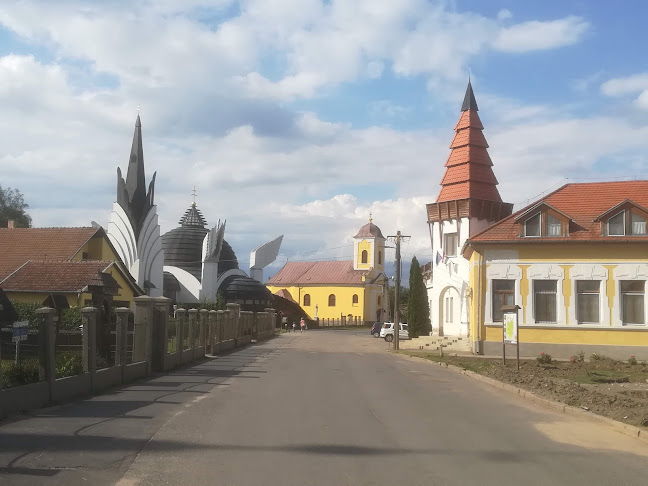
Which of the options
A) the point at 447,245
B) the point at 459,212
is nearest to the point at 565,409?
the point at 459,212

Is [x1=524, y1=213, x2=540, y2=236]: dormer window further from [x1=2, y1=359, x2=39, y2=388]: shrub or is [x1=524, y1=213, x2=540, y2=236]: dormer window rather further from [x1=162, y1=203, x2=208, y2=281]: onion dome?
[x1=162, y1=203, x2=208, y2=281]: onion dome

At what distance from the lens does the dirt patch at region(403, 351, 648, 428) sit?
12.9 m

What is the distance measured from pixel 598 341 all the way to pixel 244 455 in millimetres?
25788

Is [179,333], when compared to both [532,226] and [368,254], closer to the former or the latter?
[532,226]

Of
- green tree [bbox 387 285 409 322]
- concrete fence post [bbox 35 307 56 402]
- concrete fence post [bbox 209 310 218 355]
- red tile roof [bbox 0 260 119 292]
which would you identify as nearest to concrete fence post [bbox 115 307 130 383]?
concrete fence post [bbox 35 307 56 402]

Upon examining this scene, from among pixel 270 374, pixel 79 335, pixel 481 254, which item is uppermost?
pixel 481 254

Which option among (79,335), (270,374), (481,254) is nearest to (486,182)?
(481,254)

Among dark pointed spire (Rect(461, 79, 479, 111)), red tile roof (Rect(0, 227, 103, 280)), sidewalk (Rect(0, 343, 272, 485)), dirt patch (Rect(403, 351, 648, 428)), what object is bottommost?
dirt patch (Rect(403, 351, 648, 428))

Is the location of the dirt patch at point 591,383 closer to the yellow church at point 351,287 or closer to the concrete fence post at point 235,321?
the concrete fence post at point 235,321

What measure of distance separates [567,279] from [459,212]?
14261 mm

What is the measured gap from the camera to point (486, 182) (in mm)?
45656

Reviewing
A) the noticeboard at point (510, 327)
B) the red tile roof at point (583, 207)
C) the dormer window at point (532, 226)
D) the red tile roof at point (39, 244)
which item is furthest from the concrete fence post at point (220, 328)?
the red tile roof at point (39, 244)

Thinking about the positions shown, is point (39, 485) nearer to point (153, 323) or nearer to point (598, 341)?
point (153, 323)

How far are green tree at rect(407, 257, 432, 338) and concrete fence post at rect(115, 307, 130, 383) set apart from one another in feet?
130
